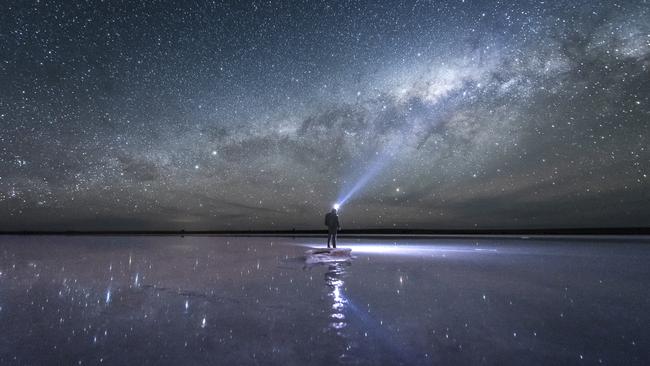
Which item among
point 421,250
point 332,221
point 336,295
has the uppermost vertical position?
point 332,221

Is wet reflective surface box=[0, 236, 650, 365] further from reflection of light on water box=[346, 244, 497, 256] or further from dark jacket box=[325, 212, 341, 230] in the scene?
dark jacket box=[325, 212, 341, 230]

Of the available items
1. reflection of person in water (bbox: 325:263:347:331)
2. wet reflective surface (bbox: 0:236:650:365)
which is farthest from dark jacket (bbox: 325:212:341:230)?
wet reflective surface (bbox: 0:236:650:365)

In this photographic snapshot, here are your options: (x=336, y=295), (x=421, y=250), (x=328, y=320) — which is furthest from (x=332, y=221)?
(x=328, y=320)

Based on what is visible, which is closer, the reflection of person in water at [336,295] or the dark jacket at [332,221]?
the reflection of person in water at [336,295]

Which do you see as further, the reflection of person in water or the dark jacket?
the dark jacket

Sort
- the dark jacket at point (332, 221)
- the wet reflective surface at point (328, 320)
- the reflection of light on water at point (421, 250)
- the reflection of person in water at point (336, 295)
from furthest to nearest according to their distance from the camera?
the dark jacket at point (332, 221) < the reflection of light on water at point (421, 250) < the reflection of person in water at point (336, 295) < the wet reflective surface at point (328, 320)

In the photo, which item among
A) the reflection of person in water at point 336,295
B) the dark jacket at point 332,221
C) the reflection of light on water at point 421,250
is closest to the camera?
the reflection of person in water at point 336,295

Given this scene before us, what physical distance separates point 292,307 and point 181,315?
180 cm

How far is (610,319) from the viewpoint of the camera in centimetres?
520

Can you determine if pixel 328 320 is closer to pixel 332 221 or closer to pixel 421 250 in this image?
pixel 332 221

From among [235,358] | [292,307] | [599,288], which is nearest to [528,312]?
[599,288]

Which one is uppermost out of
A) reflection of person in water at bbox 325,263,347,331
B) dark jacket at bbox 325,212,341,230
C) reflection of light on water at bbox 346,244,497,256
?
dark jacket at bbox 325,212,341,230

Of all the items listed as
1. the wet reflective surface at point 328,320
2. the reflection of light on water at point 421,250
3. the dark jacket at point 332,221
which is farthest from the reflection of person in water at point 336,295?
the reflection of light on water at point 421,250

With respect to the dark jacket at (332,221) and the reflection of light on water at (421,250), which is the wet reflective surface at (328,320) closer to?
the reflection of light on water at (421,250)
